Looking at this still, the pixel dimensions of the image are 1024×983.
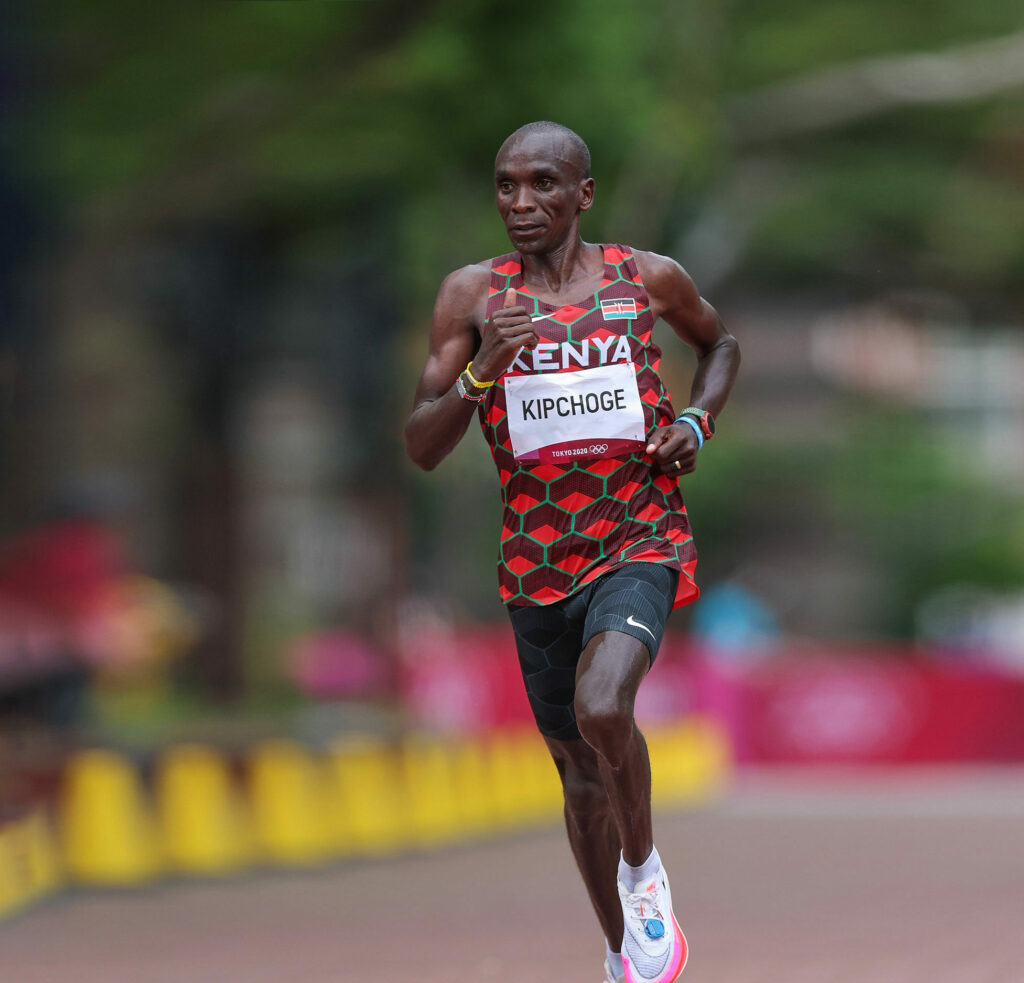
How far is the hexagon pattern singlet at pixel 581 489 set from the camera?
5199 millimetres

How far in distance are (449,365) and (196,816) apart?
5.28 meters

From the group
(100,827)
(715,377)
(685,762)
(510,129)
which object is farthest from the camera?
(685,762)

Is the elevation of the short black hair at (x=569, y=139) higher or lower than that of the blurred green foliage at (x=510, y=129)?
lower

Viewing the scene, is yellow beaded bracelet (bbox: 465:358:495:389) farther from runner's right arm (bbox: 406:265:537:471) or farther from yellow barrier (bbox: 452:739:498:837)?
yellow barrier (bbox: 452:739:498:837)

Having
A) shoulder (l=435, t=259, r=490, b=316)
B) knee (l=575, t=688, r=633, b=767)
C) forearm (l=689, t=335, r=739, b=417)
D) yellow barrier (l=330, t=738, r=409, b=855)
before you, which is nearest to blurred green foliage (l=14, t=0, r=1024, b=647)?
yellow barrier (l=330, t=738, r=409, b=855)

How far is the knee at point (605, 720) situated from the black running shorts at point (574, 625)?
202mm

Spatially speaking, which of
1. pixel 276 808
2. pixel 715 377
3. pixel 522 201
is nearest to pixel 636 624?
pixel 715 377

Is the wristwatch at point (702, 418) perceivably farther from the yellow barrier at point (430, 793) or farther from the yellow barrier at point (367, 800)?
the yellow barrier at point (430, 793)

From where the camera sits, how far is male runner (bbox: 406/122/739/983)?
201 inches

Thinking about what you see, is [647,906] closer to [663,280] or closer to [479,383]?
[479,383]

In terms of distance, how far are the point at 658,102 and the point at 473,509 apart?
1885 cm

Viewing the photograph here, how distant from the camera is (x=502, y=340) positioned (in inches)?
193

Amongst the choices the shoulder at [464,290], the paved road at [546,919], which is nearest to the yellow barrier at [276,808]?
the paved road at [546,919]

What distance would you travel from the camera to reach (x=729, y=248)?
2500 cm
